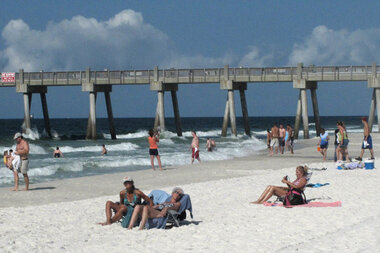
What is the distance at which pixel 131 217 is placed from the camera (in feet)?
33.9

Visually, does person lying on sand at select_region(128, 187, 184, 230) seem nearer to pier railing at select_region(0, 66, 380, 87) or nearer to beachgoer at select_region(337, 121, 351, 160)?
beachgoer at select_region(337, 121, 351, 160)

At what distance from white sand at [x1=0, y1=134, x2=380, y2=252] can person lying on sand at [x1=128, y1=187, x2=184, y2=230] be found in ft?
0.76

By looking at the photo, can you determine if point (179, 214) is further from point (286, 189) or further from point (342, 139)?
point (342, 139)

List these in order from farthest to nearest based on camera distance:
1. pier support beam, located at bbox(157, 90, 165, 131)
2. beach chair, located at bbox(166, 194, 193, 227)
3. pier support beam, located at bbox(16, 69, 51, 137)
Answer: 1. pier support beam, located at bbox(16, 69, 51, 137)
2. pier support beam, located at bbox(157, 90, 165, 131)
3. beach chair, located at bbox(166, 194, 193, 227)

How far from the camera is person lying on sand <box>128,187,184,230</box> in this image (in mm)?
10195

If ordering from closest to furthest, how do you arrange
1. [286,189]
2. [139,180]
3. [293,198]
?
1. [293,198]
2. [286,189]
3. [139,180]

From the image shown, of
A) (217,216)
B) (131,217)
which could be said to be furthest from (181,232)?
(217,216)

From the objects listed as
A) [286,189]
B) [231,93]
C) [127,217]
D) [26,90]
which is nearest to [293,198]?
[286,189]

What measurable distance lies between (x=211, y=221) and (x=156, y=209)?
3.79 ft

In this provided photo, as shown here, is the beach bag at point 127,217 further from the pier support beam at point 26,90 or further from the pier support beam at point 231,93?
the pier support beam at point 26,90

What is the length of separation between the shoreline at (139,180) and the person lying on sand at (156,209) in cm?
403

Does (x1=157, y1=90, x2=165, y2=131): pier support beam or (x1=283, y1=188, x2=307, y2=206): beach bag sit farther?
(x1=157, y1=90, x2=165, y2=131): pier support beam

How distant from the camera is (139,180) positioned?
59.2 feet

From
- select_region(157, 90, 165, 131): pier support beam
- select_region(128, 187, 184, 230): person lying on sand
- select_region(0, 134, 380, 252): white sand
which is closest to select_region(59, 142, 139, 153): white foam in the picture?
select_region(157, 90, 165, 131): pier support beam
